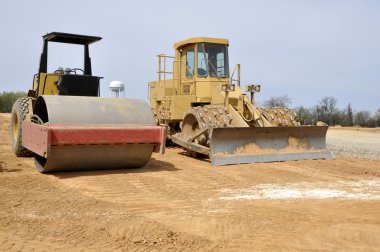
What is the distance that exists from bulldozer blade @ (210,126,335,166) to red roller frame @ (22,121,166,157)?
83.0 inches

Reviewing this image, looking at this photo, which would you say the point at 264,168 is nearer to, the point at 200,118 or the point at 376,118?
the point at 200,118

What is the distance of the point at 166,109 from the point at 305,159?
14.5 feet

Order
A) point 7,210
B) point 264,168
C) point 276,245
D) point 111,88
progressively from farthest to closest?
point 111,88
point 264,168
point 7,210
point 276,245

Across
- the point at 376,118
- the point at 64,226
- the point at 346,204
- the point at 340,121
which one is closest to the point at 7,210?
the point at 64,226

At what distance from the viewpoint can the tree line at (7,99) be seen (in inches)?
1783

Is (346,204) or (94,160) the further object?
(94,160)

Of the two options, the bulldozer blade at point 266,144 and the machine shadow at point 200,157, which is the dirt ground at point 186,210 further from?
the machine shadow at point 200,157

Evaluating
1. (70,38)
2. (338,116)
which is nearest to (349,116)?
(338,116)

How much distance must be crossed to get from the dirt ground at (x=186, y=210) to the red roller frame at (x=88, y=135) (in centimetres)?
57

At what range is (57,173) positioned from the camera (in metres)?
7.50

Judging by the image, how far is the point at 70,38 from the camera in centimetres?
964

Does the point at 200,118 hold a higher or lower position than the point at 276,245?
higher

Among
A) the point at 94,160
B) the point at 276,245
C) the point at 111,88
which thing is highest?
the point at 111,88

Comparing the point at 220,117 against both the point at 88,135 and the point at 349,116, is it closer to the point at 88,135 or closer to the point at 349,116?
the point at 88,135
